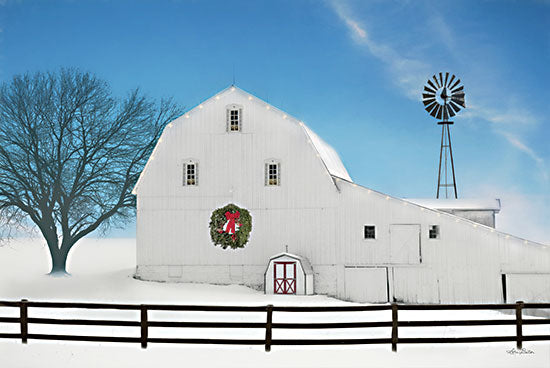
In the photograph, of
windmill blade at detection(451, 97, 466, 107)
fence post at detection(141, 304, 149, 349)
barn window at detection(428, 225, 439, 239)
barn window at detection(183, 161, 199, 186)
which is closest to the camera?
fence post at detection(141, 304, 149, 349)

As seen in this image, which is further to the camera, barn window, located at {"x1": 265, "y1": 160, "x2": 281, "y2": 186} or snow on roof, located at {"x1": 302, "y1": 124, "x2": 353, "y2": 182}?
snow on roof, located at {"x1": 302, "y1": 124, "x2": 353, "y2": 182}

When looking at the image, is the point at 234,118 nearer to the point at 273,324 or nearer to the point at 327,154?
the point at 327,154

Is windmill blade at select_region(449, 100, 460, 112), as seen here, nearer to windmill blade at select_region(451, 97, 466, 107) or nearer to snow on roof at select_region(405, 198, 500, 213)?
windmill blade at select_region(451, 97, 466, 107)

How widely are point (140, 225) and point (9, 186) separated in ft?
28.1

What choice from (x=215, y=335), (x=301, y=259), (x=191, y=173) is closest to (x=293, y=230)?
(x=301, y=259)

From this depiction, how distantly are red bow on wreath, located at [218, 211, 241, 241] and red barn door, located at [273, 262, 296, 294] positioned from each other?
98.6 inches

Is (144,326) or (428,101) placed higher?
(428,101)

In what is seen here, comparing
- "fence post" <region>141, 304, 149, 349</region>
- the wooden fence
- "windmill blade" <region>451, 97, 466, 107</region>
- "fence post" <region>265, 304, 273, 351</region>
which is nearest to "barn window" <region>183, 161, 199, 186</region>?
the wooden fence

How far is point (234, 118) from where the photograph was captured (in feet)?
88.0

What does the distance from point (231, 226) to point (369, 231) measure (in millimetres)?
6033

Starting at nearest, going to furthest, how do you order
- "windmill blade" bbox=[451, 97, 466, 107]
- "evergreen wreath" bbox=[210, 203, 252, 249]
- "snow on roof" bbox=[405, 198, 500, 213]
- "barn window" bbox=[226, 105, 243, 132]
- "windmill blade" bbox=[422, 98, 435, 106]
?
1. "evergreen wreath" bbox=[210, 203, 252, 249]
2. "barn window" bbox=[226, 105, 243, 132]
3. "snow on roof" bbox=[405, 198, 500, 213]
4. "windmill blade" bbox=[451, 97, 466, 107]
5. "windmill blade" bbox=[422, 98, 435, 106]

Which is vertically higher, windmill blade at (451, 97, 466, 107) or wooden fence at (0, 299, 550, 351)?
windmill blade at (451, 97, 466, 107)

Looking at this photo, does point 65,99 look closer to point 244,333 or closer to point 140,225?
point 140,225

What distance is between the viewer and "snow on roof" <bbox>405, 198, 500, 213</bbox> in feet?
96.7
